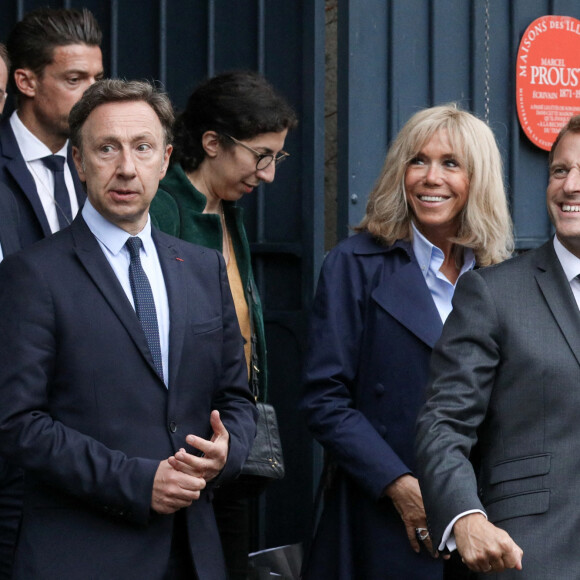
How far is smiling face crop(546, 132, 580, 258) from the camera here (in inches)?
101

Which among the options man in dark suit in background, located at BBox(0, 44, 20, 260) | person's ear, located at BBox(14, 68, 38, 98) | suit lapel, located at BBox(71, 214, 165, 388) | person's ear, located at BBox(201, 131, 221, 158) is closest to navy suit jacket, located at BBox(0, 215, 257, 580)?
suit lapel, located at BBox(71, 214, 165, 388)

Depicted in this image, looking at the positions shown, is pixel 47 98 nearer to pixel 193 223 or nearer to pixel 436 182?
pixel 193 223

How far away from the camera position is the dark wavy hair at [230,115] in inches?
139

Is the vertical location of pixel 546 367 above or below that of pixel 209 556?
above

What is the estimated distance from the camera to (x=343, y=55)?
14.0ft

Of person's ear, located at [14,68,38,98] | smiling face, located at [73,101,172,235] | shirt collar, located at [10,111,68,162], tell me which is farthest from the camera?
person's ear, located at [14,68,38,98]

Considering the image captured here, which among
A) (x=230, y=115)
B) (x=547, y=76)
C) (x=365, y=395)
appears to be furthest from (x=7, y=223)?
(x=547, y=76)

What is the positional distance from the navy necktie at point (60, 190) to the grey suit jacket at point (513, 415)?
137cm

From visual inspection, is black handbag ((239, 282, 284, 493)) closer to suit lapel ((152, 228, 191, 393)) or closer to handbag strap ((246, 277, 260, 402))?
handbag strap ((246, 277, 260, 402))

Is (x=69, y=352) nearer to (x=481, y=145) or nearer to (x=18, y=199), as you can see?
(x=18, y=199)

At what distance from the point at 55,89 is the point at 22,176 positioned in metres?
0.42

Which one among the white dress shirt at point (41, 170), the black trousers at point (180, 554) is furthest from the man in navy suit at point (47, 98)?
the black trousers at point (180, 554)

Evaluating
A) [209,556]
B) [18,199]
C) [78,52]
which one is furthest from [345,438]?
[78,52]

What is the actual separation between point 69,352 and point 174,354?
9.7 inches
